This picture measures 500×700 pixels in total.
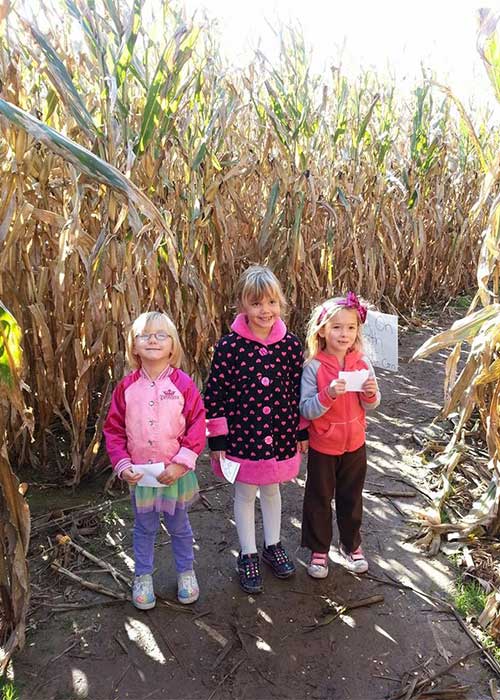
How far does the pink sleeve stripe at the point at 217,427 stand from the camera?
2.11 metres

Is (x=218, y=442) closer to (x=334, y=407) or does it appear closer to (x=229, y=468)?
(x=229, y=468)

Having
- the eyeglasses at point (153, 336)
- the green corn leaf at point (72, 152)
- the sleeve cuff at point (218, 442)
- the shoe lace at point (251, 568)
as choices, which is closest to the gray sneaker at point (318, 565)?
the shoe lace at point (251, 568)

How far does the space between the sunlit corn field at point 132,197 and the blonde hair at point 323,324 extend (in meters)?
0.57

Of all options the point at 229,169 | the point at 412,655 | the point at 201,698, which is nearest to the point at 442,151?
the point at 229,169

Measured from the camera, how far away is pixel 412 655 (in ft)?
6.12

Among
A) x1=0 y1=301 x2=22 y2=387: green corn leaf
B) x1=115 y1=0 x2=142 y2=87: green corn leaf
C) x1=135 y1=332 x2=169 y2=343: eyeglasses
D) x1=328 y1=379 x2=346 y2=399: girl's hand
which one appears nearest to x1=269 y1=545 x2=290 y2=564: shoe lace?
x1=328 y1=379 x2=346 y2=399: girl's hand

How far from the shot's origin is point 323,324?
6.98 ft

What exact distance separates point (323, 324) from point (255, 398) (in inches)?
14.2

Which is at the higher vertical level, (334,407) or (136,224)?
(136,224)

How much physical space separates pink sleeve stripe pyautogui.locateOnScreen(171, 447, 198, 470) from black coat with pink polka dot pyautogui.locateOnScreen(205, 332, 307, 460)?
0.52 ft

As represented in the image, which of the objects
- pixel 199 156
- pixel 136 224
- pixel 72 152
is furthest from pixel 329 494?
pixel 199 156

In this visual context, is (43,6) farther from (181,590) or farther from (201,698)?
(201,698)

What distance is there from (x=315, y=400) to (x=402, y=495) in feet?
3.44

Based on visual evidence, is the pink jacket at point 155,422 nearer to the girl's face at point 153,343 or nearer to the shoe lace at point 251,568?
the girl's face at point 153,343
